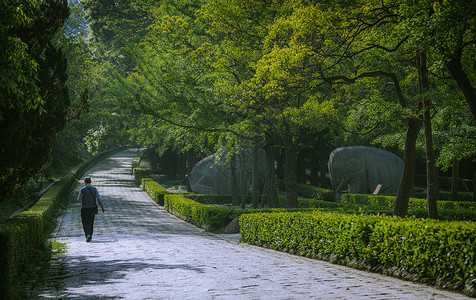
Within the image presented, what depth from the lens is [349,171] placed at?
31.1 metres

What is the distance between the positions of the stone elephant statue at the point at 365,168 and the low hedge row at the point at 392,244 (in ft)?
63.0

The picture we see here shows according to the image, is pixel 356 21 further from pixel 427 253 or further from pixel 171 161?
pixel 171 161

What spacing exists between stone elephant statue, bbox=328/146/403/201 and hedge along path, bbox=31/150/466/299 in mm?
17256

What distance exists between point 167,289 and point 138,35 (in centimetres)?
4093

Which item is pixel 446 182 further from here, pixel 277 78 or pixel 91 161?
pixel 91 161

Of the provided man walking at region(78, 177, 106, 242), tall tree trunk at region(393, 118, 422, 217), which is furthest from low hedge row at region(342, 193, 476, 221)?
man walking at region(78, 177, 106, 242)

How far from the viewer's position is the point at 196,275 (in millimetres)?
8070

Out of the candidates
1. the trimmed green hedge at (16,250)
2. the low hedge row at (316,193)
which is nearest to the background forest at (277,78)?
the trimmed green hedge at (16,250)

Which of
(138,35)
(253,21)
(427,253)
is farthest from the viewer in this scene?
(138,35)

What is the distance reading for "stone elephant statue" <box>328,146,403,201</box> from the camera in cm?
3108

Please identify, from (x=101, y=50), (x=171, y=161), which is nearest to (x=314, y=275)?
(x=171, y=161)

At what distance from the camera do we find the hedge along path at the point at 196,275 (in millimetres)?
6594

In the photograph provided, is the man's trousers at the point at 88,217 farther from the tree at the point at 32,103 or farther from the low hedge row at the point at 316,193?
the low hedge row at the point at 316,193

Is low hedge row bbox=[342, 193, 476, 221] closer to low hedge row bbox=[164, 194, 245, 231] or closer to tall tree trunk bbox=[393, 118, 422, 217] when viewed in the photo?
tall tree trunk bbox=[393, 118, 422, 217]
